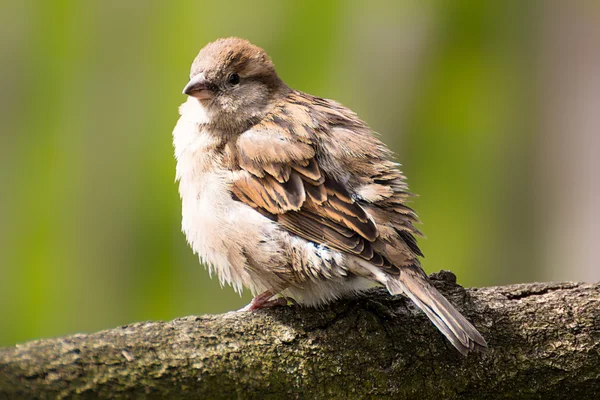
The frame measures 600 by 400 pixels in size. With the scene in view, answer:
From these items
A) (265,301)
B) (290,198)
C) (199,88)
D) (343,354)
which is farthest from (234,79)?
(343,354)

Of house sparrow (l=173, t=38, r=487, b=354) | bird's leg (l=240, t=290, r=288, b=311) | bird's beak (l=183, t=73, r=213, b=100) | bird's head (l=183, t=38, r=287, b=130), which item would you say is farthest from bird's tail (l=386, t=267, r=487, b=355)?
bird's beak (l=183, t=73, r=213, b=100)

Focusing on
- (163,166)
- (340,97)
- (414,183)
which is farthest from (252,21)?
(414,183)

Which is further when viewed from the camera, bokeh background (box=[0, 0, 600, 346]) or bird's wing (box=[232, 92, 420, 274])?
bokeh background (box=[0, 0, 600, 346])

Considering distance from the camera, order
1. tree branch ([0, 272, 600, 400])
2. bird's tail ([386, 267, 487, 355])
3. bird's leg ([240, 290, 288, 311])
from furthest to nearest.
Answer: bird's leg ([240, 290, 288, 311]) → bird's tail ([386, 267, 487, 355]) → tree branch ([0, 272, 600, 400])

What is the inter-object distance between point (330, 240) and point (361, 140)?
60 centimetres

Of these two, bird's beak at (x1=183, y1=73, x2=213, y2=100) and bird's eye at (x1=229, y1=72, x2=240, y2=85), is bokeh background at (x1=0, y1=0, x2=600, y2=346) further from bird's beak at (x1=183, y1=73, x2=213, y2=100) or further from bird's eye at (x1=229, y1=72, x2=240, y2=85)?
bird's beak at (x1=183, y1=73, x2=213, y2=100)

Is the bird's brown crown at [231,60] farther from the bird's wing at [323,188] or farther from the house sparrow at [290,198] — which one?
the bird's wing at [323,188]

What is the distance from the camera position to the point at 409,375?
101 inches

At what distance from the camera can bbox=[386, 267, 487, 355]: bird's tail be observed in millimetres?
2453

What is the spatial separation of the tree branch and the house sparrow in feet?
0.60

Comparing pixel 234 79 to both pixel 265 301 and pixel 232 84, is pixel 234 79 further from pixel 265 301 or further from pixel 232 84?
pixel 265 301

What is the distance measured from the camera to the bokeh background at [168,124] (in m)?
5.61

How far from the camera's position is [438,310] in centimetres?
254

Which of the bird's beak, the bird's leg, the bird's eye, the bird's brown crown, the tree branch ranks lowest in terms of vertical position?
the tree branch
